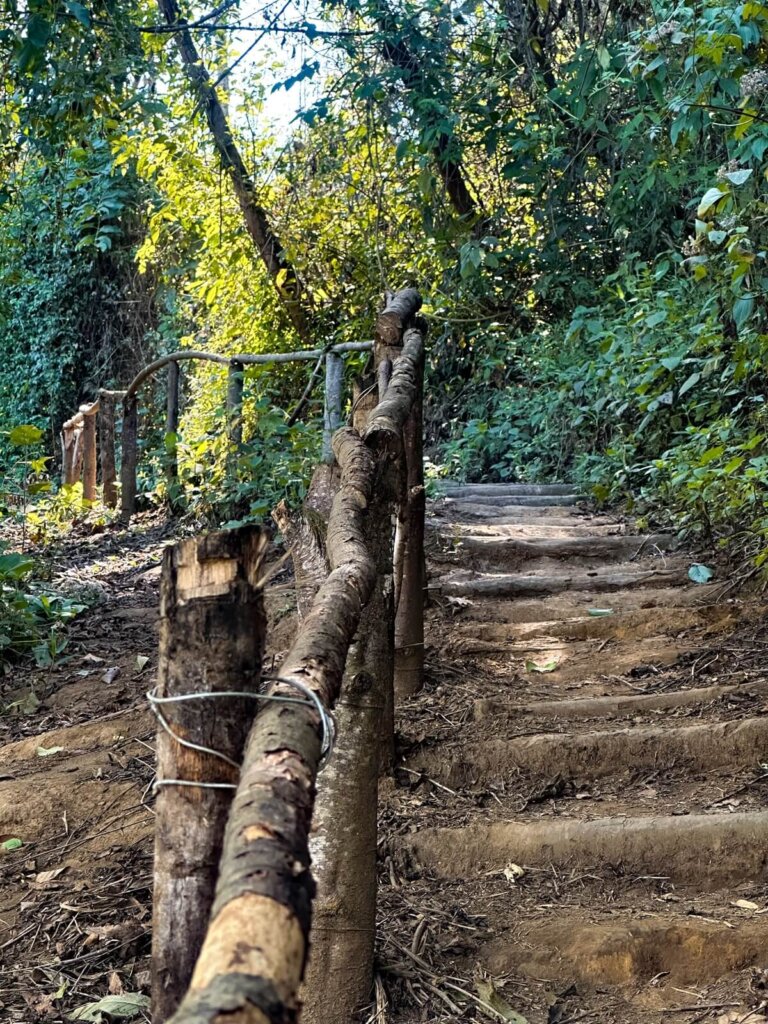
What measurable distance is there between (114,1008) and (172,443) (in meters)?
4.37

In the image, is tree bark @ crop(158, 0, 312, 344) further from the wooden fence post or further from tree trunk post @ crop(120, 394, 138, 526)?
the wooden fence post

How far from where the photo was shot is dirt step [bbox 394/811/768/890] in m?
2.54

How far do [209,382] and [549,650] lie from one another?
3.93 m

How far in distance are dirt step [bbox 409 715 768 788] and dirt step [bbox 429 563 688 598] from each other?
5.17 ft

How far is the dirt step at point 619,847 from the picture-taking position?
100 inches

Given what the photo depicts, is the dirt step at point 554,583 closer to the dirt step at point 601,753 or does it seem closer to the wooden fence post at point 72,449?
the dirt step at point 601,753

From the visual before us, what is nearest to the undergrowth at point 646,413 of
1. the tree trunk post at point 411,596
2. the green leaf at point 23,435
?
the tree trunk post at point 411,596

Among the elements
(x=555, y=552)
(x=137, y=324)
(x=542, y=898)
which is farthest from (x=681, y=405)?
(x=137, y=324)

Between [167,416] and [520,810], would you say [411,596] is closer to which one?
[520,810]

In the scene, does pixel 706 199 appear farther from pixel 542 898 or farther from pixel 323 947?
pixel 323 947

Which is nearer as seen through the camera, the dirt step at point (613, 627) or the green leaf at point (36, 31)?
the green leaf at point (36, 31)

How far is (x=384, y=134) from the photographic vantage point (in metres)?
7.67

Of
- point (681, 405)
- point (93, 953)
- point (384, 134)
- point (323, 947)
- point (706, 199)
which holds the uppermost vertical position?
point (384, 134)

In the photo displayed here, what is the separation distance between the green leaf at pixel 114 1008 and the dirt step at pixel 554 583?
283 centimetres
